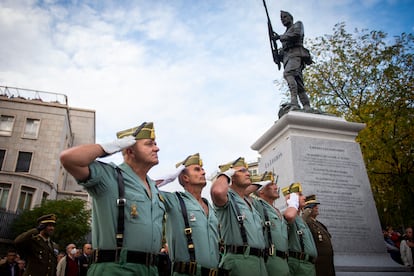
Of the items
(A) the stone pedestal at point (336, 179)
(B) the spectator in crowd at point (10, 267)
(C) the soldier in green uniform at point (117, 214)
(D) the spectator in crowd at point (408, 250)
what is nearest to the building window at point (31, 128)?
(B) the spectator in crowd at point (10, 267)

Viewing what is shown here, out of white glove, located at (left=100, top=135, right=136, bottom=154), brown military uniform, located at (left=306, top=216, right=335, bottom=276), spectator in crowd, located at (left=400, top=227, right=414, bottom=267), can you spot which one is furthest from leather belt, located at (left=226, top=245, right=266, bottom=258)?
spectator in crowd, located at (left=400, top=227, right=414, bottom=267)

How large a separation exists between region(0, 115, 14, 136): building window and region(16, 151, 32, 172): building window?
2.16 metres

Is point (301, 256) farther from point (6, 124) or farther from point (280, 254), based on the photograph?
point (6, 124)

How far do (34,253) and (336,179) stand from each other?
6.57m

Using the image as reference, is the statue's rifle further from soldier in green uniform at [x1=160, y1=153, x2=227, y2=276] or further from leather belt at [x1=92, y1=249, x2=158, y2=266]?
leather belt at [x1=92, y1=249, x2=158, y2=266]

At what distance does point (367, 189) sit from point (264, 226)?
13.0 feet

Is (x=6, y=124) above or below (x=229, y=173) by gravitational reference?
above

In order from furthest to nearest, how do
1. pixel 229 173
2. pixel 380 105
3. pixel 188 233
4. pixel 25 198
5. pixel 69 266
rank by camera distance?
pixel 25 198, pixel 380 105, pixel 69 266, pixel 229 173, pixel 188 233

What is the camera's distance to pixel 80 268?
29.9ft

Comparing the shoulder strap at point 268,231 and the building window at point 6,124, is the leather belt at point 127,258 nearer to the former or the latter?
the shoulder strap at point 268,231

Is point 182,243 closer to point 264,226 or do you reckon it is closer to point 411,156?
point 264,226

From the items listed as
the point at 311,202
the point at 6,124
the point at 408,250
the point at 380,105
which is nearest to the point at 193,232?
the point at 311,202

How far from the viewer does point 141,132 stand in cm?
362

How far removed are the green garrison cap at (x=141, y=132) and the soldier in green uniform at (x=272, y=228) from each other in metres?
2.26
